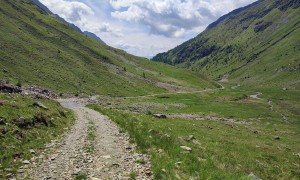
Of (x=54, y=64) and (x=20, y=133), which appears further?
(x=54, y=64)

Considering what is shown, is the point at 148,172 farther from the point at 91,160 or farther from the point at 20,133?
the point at 20,133

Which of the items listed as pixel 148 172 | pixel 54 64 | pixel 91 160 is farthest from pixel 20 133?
pixel 54 64

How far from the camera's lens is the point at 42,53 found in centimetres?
9112

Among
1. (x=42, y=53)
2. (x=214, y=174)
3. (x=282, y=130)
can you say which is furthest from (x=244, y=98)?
(x=214, y=174)

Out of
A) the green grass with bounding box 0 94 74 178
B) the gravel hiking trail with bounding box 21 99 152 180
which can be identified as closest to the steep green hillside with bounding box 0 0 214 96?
the green grass with bounding box 0 94 74 178

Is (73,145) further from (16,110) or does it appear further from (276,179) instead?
(276,179)

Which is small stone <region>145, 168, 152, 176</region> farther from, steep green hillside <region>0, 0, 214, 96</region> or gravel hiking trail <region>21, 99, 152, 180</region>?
steep green hillside <region>0, 0, 214, 96</region>

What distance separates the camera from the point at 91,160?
17.5 meters

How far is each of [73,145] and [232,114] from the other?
56444 mm

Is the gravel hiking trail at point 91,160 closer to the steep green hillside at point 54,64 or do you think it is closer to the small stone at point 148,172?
the small stone at point 148,172

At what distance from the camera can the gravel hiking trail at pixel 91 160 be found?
15156 mm

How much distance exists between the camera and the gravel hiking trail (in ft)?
49.7

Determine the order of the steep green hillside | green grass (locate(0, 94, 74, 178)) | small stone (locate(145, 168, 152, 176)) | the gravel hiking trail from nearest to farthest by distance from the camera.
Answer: the gravel hiking trail
small stone (locate(145, 168, 152, 176))
green grass (locate(0, 94, 74, 178))
the steep green hillside

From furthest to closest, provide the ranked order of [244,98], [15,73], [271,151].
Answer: [244,98]
[15,73]
[271,151]
